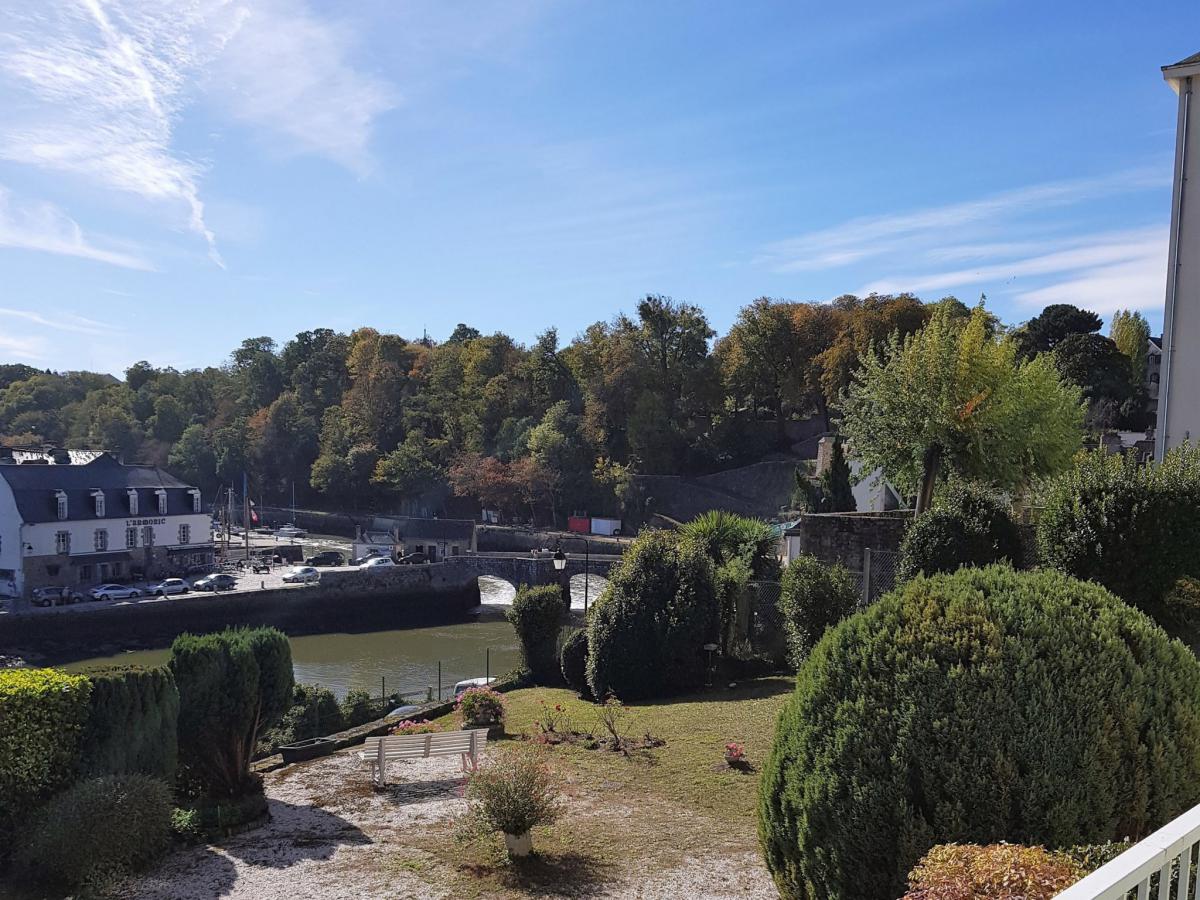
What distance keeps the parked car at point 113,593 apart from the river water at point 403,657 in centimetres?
484

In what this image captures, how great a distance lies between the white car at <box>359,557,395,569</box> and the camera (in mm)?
41709

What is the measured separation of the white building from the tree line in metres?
22.6

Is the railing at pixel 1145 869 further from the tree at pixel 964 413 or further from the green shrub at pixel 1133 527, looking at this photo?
the tree at pixel 964 413

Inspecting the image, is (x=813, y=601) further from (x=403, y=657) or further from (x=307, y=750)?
(x=403, y=657)

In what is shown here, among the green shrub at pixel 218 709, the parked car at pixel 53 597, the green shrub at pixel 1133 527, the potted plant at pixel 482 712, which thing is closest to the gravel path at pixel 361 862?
the green shrub at pixel 218 709

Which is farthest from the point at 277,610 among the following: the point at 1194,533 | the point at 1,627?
the point at 1194,533

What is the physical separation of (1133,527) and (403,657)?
25986 millimetres

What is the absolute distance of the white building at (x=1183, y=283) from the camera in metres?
14.6

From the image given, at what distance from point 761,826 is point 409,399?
235 feet

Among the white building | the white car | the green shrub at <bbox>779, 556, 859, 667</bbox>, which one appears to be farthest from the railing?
the white car

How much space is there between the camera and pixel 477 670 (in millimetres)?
28781

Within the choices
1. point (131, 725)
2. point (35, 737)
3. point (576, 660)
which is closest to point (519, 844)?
point (131, 725)

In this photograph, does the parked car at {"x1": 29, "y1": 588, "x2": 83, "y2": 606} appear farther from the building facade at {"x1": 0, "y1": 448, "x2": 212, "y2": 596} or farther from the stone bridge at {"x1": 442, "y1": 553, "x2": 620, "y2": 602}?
the stone bridge at {"x1": 442, "y1": 553, "x2": 620, "y2": 602}

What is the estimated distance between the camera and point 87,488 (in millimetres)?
39031
